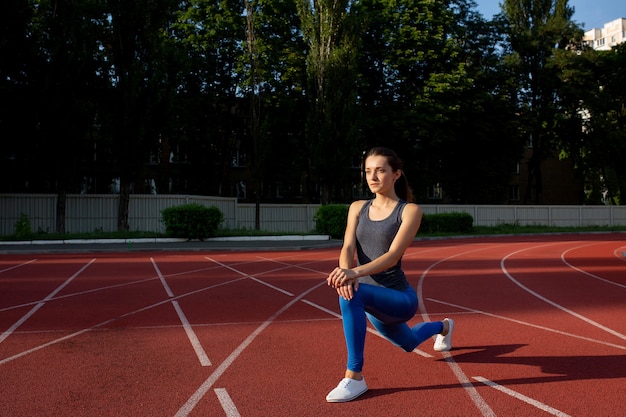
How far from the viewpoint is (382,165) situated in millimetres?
4266

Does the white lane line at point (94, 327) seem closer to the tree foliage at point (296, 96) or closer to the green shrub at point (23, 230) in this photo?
the green shrub at point (23, 230)

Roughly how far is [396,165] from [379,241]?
0.57 meters

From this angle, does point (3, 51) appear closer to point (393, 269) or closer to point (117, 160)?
point (117, 160)

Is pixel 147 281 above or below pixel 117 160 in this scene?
below

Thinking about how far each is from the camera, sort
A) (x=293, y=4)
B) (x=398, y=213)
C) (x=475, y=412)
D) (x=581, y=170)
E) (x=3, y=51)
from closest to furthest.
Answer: (x=475, y=412) → (x=398, y=213) → (x=3, y=51) → (x=293, y=4) → (x=581, y=170)

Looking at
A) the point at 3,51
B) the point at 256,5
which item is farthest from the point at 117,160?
the point at 256,5

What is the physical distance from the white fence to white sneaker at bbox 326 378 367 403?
25062 millimetres

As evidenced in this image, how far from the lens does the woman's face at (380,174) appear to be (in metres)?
Answer: 4.26

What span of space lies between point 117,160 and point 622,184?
126 ft

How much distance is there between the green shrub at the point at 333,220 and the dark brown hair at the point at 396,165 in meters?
21.8

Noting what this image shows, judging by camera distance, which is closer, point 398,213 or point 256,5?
point 398,213

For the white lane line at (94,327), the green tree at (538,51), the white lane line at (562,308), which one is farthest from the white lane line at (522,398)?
the green tree at (538,51)

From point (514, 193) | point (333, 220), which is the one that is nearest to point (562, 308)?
point (333, 220)

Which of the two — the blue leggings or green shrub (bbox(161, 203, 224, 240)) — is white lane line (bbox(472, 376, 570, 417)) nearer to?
the blue leggings
